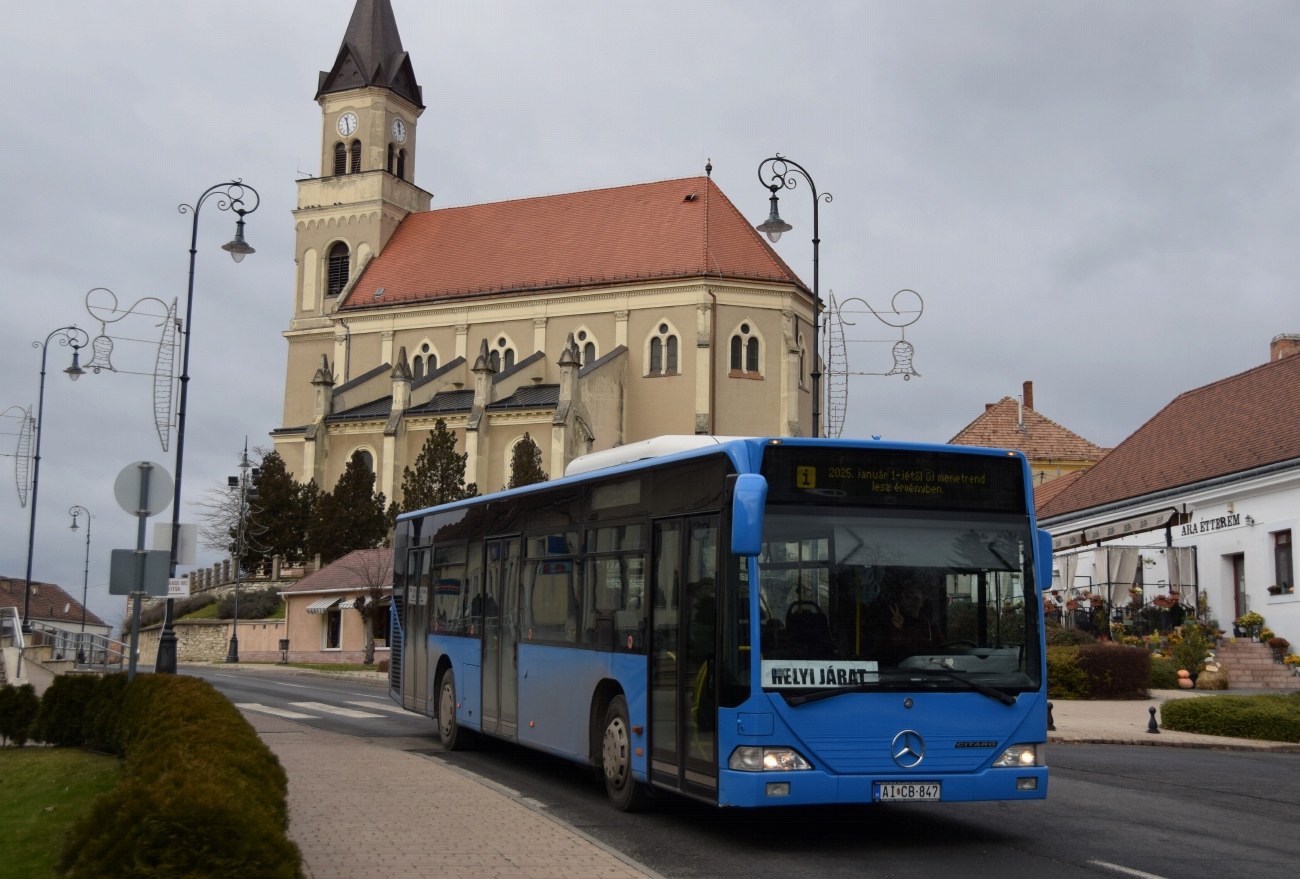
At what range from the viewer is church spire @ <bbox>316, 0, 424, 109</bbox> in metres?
69.4

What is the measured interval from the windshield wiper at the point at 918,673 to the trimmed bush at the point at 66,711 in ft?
29.6

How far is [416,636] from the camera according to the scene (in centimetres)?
1725

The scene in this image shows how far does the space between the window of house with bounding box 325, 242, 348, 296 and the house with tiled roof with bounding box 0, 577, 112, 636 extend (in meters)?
30.3

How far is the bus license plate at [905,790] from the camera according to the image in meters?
9.04

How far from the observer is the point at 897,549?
9297 mm

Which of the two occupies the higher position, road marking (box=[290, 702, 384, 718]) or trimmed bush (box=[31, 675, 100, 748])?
trimmed bush (box=[31, 675, 100, 748])

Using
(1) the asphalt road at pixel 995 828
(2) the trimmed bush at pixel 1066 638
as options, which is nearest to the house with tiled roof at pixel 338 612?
(2) the trimmed bush at pixel 1066 638

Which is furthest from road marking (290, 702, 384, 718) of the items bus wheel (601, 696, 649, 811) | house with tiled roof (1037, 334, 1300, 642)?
house with tiled roof (1037, 334, 1300, 642)

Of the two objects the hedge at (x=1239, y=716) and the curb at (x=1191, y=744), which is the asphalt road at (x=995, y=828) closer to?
the curb at (x=1191, y=744)

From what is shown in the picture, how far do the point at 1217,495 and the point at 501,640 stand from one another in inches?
946

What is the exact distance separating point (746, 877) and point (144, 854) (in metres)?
3.97

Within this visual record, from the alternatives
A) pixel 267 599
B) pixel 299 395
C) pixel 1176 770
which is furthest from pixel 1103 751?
pixel 299 395

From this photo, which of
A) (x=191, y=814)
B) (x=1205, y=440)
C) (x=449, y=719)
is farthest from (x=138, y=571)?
(x=1205, y=440)

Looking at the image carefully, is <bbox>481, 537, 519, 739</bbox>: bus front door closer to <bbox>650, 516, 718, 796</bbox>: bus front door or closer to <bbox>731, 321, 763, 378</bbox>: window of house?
<bbox>650, 516, 718, 796</bbox>: bus front door
